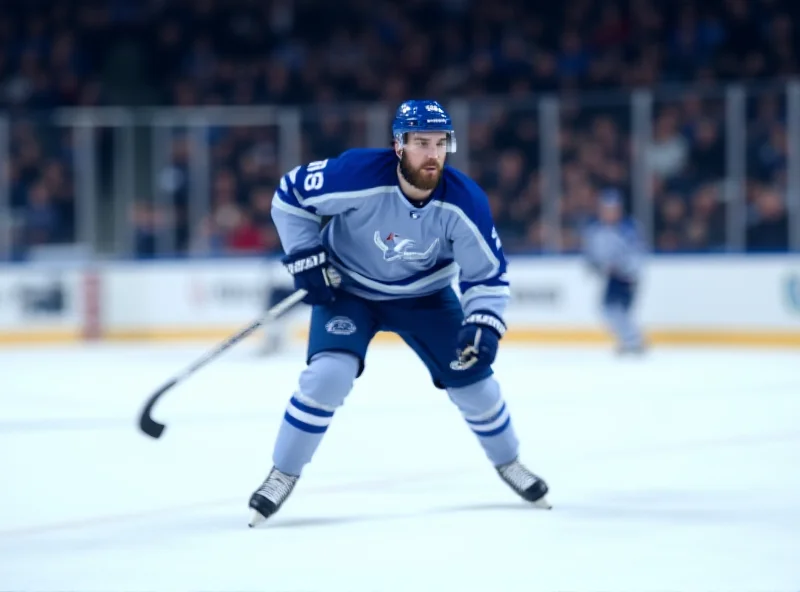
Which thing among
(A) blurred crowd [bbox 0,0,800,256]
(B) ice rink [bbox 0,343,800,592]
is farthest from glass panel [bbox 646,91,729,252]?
(B) ice rink [bbox 0,343,800,592]

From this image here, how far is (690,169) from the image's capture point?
1211cm

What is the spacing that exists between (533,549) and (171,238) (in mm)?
9931

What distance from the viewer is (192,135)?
13.4 metres

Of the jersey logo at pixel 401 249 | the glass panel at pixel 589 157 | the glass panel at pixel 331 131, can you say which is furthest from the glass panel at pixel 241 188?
the jersey logo at pixel 401 249

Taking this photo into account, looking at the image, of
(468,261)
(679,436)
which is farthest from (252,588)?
(679,436)

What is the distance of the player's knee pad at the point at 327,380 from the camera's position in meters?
4.29

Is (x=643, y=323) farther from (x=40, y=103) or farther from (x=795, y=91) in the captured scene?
(x=40, y=103)

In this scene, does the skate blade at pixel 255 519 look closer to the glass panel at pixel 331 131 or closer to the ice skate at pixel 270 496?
the ice skate at pixel 270 496

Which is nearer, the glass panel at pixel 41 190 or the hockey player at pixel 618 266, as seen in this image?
the hockey player at pixel 618 266

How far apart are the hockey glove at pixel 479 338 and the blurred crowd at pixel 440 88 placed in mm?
7947

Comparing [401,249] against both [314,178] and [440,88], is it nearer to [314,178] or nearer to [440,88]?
[314,178]

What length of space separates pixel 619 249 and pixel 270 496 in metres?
7.77

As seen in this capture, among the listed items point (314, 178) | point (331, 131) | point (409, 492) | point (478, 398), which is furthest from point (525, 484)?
point (331, 131)

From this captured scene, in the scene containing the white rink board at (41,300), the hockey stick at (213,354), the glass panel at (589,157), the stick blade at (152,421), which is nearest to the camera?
the hockey stick at (213,354)
